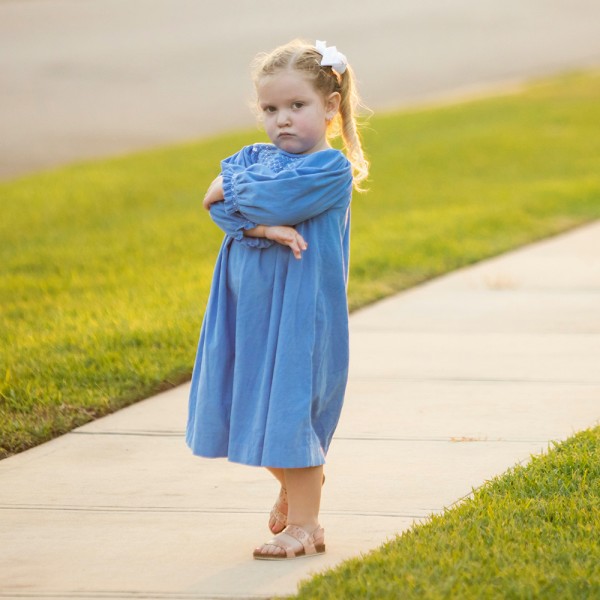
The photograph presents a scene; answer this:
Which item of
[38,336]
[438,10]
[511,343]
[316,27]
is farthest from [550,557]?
[438,10]

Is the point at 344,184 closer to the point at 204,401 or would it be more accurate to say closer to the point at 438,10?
the point at 204,401

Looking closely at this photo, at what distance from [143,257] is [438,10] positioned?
73.0 ft

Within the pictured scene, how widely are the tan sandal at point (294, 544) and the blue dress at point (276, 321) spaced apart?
0.23m

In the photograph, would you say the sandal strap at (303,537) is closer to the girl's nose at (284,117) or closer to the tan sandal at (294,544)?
the tan sandal at (294,544)

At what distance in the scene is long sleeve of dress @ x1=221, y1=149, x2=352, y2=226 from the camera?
12.1 feet

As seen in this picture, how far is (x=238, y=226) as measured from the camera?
12.4ft

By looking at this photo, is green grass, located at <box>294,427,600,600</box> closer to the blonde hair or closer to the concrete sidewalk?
the concrete sidewalk

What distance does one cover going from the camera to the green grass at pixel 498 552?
3354 mm

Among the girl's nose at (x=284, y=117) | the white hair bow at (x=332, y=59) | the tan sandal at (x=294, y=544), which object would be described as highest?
the white hair bow at (x=332, y=59)

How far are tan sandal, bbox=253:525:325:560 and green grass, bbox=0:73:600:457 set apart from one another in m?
1.58

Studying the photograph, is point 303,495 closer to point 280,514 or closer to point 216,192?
point 280,514

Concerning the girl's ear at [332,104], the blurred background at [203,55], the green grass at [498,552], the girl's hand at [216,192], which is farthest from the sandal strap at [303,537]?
the blurred background at [203,55]

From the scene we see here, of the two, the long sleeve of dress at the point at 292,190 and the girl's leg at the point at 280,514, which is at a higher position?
the long sleeve of dress at the point at 292,190

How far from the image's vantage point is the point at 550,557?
3.54 meters
